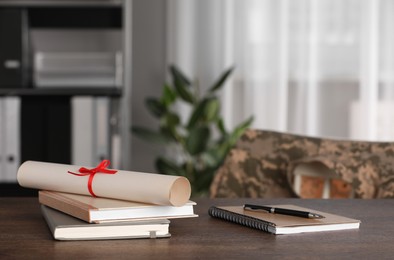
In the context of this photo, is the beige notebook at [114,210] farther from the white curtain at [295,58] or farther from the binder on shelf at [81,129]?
the white curtain at [295,58]

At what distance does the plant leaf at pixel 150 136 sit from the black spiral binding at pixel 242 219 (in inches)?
92.7

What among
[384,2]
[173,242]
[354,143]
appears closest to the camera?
[173,242]

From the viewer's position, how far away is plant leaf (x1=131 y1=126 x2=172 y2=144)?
3.56 m

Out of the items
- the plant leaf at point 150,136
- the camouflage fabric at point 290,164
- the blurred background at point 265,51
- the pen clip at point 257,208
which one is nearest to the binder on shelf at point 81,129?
the blurred background at point 265,51

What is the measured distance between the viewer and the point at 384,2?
11.7ft

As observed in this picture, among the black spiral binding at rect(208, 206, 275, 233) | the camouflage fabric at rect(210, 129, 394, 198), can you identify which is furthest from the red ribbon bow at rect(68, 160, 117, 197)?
the camouflage fabric at rect(210, 129, 394, 198)

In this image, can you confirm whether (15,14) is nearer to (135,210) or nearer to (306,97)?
→ (306,97)

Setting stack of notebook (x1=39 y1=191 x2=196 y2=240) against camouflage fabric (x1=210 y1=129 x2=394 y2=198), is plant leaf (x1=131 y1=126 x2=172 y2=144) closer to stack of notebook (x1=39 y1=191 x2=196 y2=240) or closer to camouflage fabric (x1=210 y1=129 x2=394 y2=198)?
camouflage fabric (x1=210 y1=129 x2=394 y2=198)

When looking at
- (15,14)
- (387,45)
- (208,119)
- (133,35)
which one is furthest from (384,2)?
(15,14)

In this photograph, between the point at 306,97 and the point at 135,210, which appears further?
the point at 306,97

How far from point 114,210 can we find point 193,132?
244cm

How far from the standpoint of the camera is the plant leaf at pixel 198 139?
343 cm

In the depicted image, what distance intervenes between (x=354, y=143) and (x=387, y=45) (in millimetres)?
1806

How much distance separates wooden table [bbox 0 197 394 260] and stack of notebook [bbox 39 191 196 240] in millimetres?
15
